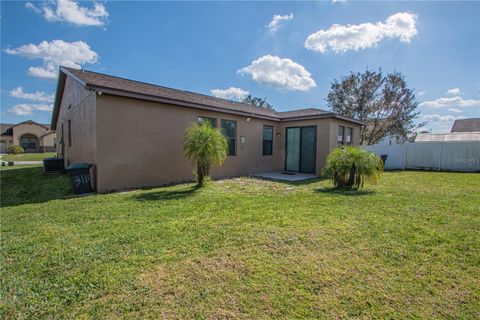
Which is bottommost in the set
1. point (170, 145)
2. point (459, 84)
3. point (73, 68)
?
point (170, 145)

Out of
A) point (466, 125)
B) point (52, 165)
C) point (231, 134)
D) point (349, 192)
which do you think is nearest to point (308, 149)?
point (231, 134)

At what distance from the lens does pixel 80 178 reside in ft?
22.1

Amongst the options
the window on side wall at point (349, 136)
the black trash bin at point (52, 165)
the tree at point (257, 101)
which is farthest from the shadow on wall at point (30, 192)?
the tree at point (257, 101)

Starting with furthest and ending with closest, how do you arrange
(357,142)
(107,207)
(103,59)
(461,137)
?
1. (461,137)
2. (357,142)
3. (103,59)
4. (107,207)

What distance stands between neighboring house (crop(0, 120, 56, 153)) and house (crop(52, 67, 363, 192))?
3664 cm

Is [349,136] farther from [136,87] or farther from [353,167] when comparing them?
[136,87]

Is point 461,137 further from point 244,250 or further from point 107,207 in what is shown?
point 107,207

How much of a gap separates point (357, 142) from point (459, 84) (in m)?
8.47

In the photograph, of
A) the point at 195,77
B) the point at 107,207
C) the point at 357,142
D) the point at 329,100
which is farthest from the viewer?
the point at 329,100

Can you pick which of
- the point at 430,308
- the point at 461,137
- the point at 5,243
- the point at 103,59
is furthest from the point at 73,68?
the point at 461,137

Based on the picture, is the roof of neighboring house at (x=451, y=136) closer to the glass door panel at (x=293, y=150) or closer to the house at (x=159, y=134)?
the house at (x=159, y=134)

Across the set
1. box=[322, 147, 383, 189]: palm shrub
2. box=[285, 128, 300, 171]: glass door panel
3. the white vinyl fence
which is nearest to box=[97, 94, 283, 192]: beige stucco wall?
box=[285, 128, 300, 171]: glass door panel

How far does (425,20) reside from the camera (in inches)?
332

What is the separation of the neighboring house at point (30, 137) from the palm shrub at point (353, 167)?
1919 inches
